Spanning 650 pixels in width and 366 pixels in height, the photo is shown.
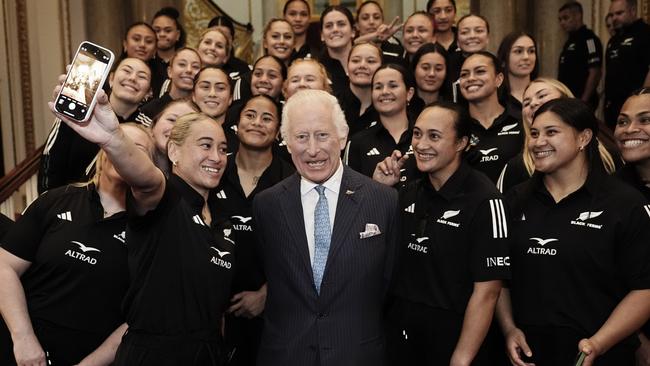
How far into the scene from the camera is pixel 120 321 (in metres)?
3.27

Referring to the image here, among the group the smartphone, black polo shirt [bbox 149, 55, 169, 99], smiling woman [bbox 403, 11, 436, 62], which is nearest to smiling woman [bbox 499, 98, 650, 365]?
the smartphone

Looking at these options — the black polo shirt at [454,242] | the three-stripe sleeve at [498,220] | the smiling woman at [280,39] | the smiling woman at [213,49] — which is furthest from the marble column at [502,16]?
the three-stripe sleeve at [498,220]

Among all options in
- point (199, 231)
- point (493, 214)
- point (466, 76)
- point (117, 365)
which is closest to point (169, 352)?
point (117, 365)

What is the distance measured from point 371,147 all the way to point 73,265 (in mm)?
2002

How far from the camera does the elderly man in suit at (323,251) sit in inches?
115

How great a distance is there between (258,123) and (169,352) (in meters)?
1.72

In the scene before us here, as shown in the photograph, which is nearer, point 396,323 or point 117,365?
point 117,365

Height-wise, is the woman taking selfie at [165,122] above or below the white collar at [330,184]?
above

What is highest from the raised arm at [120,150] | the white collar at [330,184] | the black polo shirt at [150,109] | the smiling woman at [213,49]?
the smiling woman at [213,49]

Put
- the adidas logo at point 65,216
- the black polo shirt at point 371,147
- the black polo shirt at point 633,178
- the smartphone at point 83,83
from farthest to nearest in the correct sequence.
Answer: the black polo shirt at point 371,147 → the black polo shirt at point 633,178 → the adidas logo at point 65,216 → the smartphone at point 83,83

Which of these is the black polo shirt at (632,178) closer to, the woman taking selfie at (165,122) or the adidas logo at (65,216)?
the woman taking selfie at (165,122)

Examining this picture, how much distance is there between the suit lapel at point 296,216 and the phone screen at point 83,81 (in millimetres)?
946

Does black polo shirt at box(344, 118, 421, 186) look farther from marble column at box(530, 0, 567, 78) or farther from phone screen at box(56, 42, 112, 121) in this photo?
marble column at box(530, 0, 567, 78)

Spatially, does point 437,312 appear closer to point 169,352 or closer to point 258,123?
point 169,352
